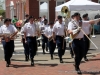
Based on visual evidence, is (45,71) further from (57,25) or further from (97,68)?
(57,25)

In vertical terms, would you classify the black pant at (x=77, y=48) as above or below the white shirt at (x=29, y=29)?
below

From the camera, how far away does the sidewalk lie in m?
10.4

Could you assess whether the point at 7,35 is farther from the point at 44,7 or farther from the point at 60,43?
the point at 44,7

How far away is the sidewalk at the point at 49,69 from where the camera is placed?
410 inches

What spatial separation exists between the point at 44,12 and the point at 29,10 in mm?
2050

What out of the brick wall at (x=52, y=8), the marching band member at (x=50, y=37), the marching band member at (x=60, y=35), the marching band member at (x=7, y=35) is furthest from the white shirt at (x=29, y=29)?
the brick wall at (x=52, y=8)

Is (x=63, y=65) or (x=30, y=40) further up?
(x=30, y=40)

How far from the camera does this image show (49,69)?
1114 cm

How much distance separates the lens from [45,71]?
1077cm

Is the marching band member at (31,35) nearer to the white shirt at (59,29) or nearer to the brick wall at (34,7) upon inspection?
the white shirt at (59,29)

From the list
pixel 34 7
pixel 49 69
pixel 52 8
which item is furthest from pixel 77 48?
pixel 52 8

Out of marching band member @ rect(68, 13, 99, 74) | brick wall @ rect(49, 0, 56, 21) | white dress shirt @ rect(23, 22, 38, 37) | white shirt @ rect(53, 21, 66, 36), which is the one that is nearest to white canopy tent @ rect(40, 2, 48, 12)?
brick wall @ rect(49, 0, 56, 21)

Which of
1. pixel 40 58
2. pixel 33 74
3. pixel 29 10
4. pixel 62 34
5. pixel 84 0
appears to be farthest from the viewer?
pixel 29 10

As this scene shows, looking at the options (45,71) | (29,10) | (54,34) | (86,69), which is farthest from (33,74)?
(29,10)
